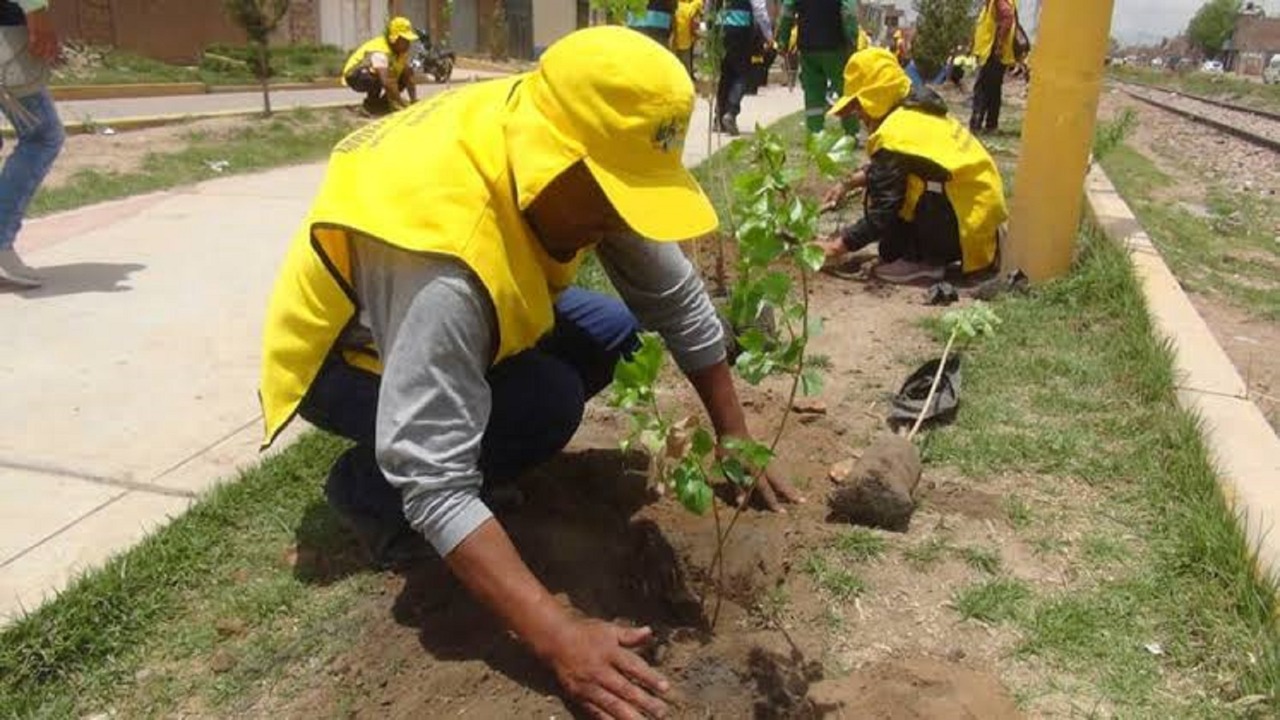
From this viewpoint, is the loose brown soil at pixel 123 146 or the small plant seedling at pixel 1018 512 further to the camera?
the loose brown soil at pixel 123 146

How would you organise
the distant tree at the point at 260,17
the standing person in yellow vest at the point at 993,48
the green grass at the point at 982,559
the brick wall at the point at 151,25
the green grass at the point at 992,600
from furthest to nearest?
the brick wall at the point at 151,25 → the distant tree at the point at 260,17 → the standing person in yellow vest at the point at 993,48 → the green grass at the point at 982,559 → the green grass at the point at 992,600

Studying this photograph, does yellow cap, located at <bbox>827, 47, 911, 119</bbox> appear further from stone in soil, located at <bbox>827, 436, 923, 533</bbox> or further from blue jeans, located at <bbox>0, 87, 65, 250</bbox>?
blue jeans, located at <bbox>0, 87, 65, 250</bbox>

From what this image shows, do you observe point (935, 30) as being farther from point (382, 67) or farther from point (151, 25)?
point (151, 25)

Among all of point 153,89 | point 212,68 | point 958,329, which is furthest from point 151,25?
point 958,329

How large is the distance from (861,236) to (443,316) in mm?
3334

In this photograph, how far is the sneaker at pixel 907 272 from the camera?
4539 millimetres

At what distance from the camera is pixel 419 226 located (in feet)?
5.37

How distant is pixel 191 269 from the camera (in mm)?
4480

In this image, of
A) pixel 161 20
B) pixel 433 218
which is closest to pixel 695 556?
pixel 433 218

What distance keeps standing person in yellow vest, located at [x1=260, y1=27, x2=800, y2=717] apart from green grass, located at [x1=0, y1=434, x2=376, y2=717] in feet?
1.39

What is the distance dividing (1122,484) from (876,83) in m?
2.53

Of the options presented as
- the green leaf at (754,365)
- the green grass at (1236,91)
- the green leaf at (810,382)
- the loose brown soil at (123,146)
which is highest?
the green leaf at (754,365)

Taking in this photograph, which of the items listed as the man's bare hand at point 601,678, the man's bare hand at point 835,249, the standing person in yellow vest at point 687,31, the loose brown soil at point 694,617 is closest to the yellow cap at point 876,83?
the man's bare hand at point 835,249

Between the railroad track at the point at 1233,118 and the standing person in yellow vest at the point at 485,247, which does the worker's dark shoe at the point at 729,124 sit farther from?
the railroad track at the point at 1233,118
